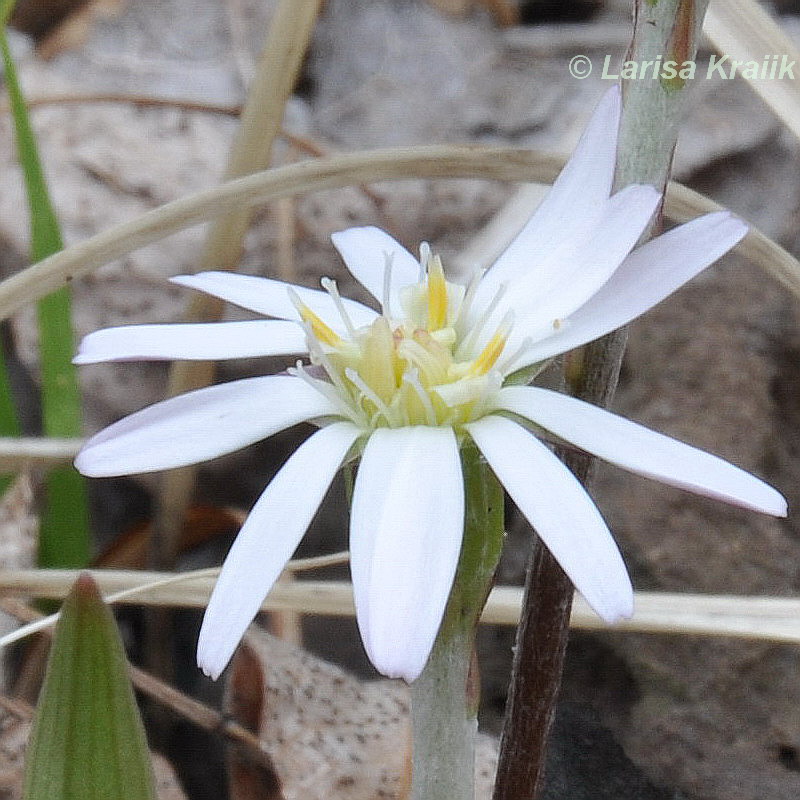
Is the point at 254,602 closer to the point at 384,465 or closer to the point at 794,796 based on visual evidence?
the point at 384,465

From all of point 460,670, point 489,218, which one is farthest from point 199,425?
point 489,218

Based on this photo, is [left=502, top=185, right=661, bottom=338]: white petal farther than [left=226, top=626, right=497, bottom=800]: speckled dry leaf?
No

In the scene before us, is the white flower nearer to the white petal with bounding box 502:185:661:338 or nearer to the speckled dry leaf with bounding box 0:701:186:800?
the white petal with bounding box 502:185:661:338

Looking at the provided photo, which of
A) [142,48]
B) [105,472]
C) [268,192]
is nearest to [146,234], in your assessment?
[268,192]

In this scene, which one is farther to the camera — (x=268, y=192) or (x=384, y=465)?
(x=268, y=192)

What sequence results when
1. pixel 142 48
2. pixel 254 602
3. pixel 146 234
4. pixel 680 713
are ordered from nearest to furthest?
pixel 254 602
pixel 146 234
pixel 680 713
pixel 142 48

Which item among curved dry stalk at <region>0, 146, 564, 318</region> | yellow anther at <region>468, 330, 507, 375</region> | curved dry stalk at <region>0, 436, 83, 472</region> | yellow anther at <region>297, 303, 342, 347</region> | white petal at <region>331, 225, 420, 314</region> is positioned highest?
curved dry stalk at <region>0, 146, 564, 318</region>

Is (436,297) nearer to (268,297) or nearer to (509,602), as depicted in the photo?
(268,297)

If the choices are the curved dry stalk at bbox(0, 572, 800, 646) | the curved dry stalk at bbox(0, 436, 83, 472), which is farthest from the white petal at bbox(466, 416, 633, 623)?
the curved dry stalk at bbox(0, 436, 83, 472)

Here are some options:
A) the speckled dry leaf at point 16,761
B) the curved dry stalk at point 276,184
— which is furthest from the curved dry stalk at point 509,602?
the curved dry stalk at point 276,184
